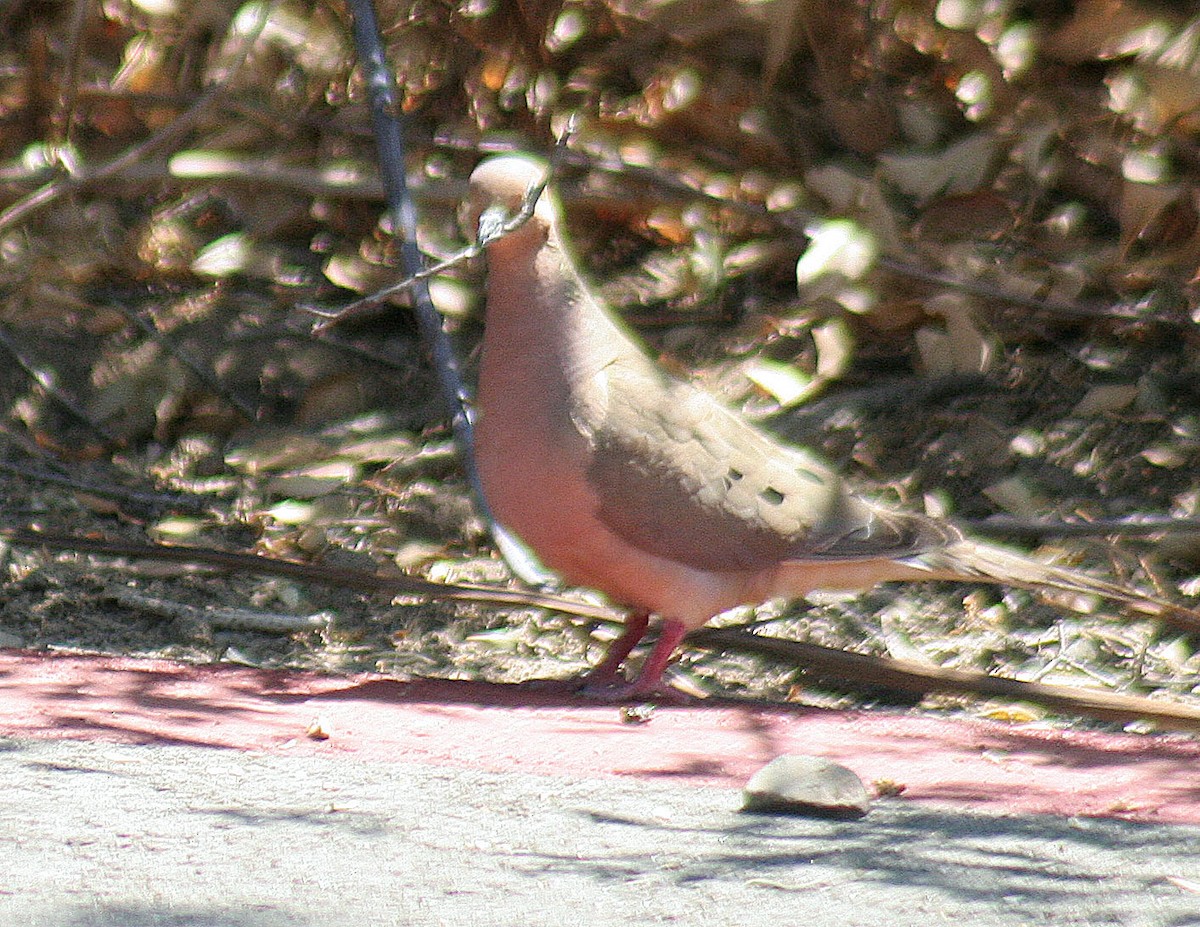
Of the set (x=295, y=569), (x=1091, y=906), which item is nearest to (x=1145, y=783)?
(x=1091, y=906)

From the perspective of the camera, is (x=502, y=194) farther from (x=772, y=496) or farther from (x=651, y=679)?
(x=651, y=679)

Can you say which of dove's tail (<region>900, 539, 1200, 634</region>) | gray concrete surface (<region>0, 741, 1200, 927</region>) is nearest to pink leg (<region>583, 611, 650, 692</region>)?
dove's tail (<region>900, 539, 1200, 634</region>)

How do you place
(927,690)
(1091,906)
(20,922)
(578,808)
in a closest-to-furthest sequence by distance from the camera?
(20,922), (1091,906), (578,808), (927,690)

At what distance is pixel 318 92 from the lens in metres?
5.75

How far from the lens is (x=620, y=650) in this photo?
11.6 feet

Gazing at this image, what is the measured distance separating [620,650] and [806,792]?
1.14m

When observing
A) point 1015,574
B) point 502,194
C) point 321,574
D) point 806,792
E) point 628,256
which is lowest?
point 806,792

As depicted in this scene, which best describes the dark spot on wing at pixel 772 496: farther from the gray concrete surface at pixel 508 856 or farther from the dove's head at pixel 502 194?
the gray concrete surface at pixel 508 856

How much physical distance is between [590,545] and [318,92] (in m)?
2.99

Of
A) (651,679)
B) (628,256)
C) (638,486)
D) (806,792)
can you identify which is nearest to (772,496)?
(638,486)

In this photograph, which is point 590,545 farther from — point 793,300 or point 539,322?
point 793,300

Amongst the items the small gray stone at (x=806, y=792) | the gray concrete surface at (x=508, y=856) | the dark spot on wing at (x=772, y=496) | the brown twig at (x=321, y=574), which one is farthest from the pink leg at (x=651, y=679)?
the small gray stone at (x=806, y=792)

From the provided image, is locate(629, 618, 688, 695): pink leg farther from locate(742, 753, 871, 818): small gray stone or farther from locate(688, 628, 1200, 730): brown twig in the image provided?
locate(742, 753, 871, 818): small gray stone

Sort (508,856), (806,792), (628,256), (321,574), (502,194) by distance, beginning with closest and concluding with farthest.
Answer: (508,856)
(806,792)
(502,194)
(321,574)
(628,256)
